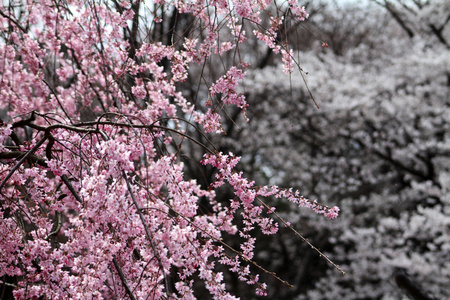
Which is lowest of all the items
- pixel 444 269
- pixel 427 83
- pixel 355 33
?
pixel 444 269

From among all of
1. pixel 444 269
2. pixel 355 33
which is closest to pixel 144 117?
pixel 444 269

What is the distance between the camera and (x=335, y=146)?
9062 millimetres

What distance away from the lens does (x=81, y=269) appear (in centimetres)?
176

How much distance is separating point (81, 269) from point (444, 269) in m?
6.43

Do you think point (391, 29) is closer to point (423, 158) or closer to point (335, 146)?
point (335, 146)

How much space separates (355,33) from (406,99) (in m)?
4.33

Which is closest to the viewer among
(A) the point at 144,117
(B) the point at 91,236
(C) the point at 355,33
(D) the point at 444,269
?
(B) the point at 91,236

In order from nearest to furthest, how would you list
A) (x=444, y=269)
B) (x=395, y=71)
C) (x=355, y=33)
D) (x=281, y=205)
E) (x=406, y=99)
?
(x=444, y=269), (x=406, y=99), (x=395, y=71), (x=281, y=205), (x=355, y=33)

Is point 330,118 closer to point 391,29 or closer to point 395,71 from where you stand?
point 395,71

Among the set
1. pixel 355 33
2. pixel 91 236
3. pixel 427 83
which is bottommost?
pixel 91 236

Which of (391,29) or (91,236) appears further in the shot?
(391,29)

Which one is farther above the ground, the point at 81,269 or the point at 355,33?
the point at 355,33

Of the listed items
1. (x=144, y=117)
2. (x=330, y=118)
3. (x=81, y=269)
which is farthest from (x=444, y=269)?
(x=81, y=269)

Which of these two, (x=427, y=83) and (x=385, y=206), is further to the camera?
(x=385, y=206)
